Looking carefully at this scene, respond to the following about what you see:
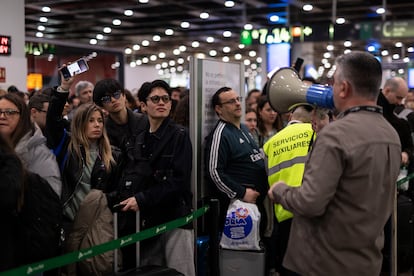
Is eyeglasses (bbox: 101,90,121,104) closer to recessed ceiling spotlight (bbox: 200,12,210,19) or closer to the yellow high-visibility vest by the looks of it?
the yellow high-visibility vest

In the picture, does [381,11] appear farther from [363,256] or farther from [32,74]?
[363,256]

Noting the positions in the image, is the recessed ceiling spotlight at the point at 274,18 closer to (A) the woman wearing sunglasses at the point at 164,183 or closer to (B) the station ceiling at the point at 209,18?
(B) the station ceiling at the point at 209,18

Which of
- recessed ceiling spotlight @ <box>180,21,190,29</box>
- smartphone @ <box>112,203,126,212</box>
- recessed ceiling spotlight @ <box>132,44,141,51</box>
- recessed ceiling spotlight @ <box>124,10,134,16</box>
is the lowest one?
smartphone @ <box>112,203,126,212</box>

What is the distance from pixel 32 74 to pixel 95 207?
15587 millimetres

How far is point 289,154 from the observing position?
3.95 meters

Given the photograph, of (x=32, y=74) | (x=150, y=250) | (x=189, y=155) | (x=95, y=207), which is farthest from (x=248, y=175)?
(x=32, y=74)

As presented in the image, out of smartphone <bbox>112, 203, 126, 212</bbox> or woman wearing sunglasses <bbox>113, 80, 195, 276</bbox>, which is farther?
woman wearing sunglasses <bbox>113, 80, 195, 276</bbox>

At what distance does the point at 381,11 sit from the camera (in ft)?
53.4

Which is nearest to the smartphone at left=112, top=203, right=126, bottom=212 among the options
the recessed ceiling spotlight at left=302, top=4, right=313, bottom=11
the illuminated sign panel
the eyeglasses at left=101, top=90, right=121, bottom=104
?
the eyeglasses at left=101, top=90, right=121, bottom=104

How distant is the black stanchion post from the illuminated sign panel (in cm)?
714

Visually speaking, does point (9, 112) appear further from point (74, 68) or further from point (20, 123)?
point (74, 68)

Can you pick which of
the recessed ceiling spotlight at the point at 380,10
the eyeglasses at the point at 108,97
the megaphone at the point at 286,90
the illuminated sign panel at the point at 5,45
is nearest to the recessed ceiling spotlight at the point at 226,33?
the recessed ceiling spotlight at the point at 380,10

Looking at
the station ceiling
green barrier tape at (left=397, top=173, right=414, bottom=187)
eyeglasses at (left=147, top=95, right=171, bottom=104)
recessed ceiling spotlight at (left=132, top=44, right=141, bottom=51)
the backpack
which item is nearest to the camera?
the backpack

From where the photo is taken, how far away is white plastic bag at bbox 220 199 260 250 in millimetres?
4008
